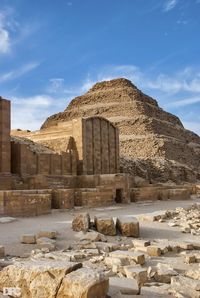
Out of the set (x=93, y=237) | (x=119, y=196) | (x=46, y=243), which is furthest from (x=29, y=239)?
(x=119, y=196)

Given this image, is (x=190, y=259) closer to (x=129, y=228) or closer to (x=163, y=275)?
(x=163, y=275)

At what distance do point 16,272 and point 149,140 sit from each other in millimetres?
49822

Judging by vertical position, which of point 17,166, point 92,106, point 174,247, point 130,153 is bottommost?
point 174,247

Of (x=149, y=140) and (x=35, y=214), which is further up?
(x=149, y=140)

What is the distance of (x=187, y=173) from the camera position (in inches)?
1784

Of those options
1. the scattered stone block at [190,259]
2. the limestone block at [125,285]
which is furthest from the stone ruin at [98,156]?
the limestone block at [125,285]

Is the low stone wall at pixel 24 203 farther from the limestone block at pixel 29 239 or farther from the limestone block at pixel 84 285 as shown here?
the limestone block at pixel 84 285

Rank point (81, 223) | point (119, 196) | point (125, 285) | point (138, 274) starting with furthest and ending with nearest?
point (119, 196) < point (81, 223) < point (138, 274) < point (125, 285)

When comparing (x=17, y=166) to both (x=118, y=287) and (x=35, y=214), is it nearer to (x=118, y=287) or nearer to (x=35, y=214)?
(x=35, y=214)

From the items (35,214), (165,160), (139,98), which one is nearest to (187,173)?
(165,160)

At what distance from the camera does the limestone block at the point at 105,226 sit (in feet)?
29.3

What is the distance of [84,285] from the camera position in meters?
3.48

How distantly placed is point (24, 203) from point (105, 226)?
458cm

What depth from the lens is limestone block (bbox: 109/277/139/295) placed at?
4020mm
